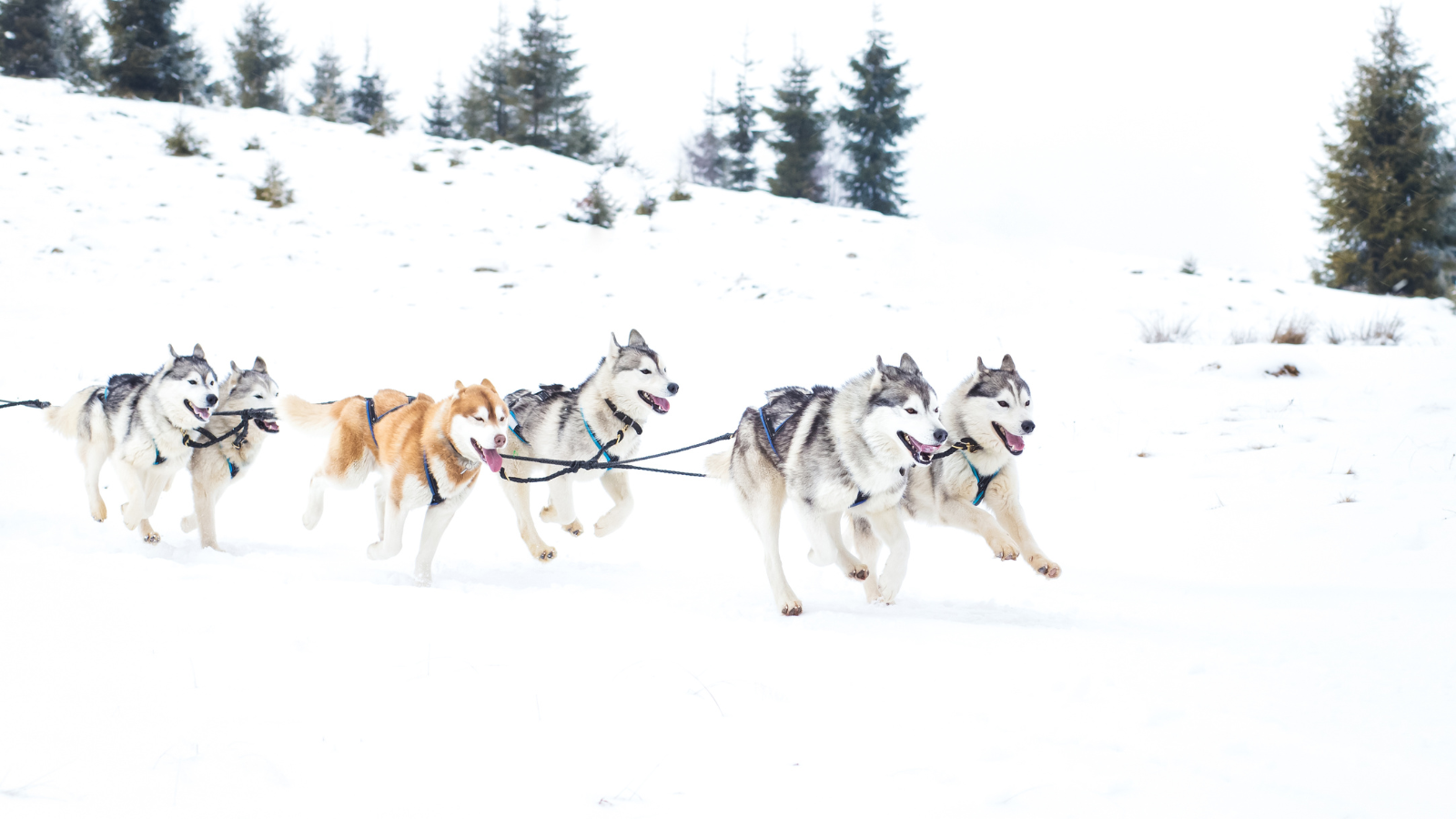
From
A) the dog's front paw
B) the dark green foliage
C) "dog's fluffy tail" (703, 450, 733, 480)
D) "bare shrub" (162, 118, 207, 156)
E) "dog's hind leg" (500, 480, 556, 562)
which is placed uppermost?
"bare shrub" (162, 118, 207, 156)

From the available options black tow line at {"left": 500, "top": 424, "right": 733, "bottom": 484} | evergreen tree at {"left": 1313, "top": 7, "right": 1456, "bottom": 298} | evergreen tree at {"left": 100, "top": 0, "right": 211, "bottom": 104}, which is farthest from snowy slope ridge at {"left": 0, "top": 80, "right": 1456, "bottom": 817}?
evergreen tree at {"left": 100, "top": 0, "right": 211, "bottom": 104}

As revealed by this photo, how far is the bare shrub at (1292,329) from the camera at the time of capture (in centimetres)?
984

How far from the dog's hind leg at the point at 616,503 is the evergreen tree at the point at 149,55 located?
20.8m

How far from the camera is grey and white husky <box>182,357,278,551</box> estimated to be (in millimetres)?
5242

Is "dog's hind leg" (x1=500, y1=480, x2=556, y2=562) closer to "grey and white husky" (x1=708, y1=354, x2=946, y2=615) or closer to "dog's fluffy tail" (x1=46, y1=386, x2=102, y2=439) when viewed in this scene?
"grey and white husky" (x1=708, y1=354, x2=946, y2=615)

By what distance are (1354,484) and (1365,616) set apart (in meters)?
2.50

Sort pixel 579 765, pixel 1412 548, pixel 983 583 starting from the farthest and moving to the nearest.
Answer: pixel 983 583 → pixel 1412 548 → pixel 579 765

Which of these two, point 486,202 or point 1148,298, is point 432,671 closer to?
point 1148,298

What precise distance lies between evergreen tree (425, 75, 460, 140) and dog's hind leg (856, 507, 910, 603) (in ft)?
97.6

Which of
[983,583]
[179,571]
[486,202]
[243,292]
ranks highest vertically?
[486,202]

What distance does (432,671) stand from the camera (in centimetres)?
262

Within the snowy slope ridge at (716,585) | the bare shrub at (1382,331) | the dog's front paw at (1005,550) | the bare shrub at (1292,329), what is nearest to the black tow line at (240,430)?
the snowy slope ridge at (716,585)

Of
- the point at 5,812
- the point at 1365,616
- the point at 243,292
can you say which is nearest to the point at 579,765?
the point at 5,812

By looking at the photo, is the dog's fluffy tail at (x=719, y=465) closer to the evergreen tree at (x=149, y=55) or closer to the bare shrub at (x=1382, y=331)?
the bare shrub at (x=1382, y=331)
